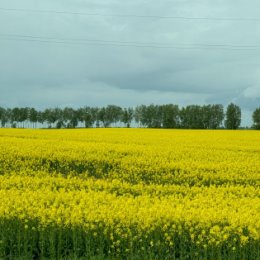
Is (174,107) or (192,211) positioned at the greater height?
(174,107)

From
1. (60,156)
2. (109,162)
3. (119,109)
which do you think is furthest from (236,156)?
(119,109)

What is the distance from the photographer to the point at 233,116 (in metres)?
126

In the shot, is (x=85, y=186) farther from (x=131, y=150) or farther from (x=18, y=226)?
(x=131, y=150)

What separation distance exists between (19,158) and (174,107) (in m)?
110

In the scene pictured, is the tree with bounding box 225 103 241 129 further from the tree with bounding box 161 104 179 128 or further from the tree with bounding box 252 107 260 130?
the tree with bounding box 161 104 179 128

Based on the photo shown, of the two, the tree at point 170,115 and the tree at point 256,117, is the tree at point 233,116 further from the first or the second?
the tree at point 170,115

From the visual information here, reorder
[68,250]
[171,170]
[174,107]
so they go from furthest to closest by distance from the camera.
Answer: [174,107]
[171,170]
[68,250]

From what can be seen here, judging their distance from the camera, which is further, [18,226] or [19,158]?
[19,158]

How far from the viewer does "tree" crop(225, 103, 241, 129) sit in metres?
123

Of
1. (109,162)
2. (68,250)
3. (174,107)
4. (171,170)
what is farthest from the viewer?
(174,107)

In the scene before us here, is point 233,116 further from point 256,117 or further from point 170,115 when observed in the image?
point 170,115

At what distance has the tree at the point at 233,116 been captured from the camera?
4848 inches

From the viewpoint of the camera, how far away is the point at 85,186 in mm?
17391

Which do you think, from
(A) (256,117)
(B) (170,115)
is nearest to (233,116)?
(A) (256,117)
